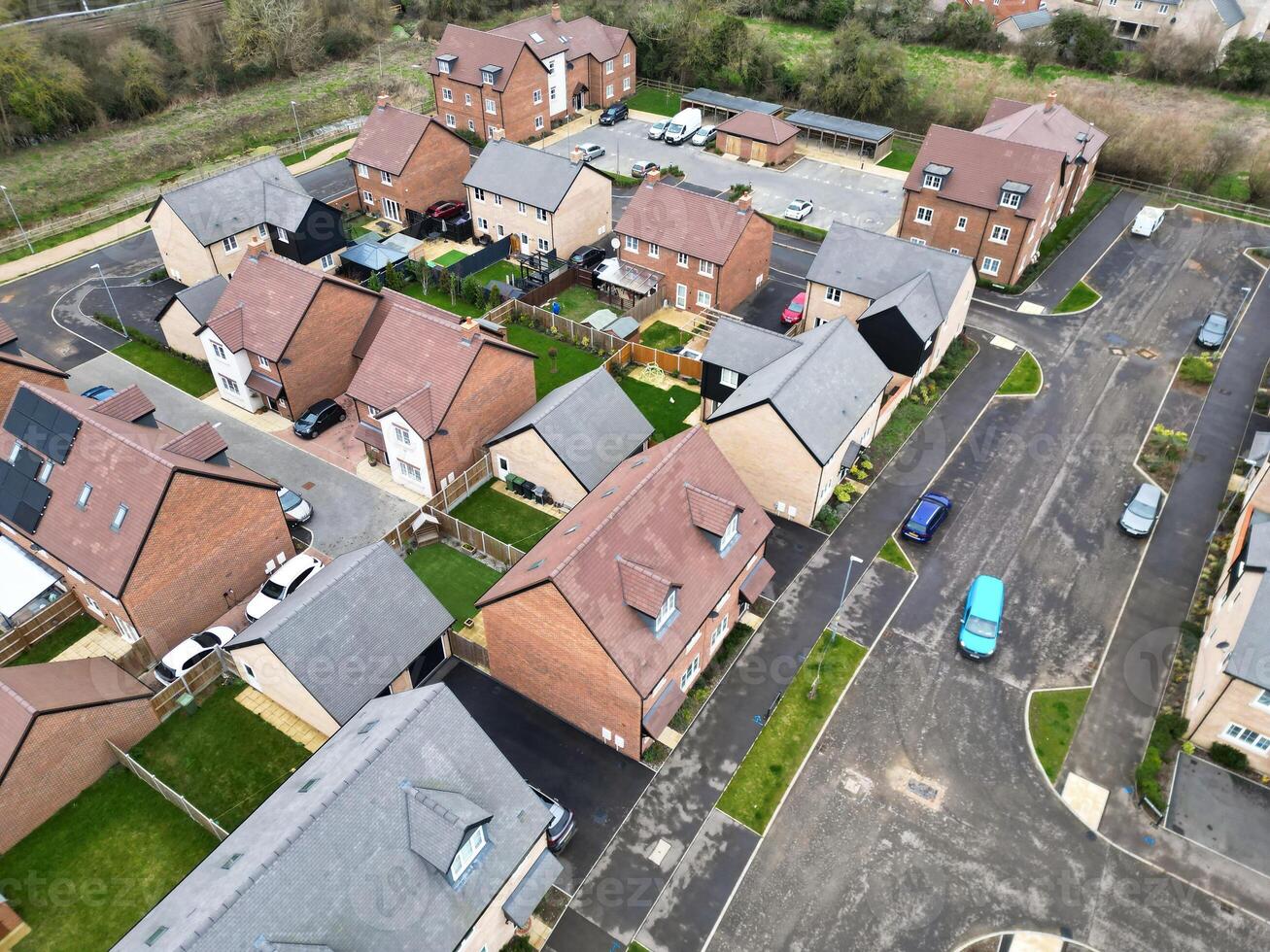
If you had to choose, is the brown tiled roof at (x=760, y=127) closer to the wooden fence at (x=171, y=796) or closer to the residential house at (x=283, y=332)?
the residential house at (x=283, y=332)

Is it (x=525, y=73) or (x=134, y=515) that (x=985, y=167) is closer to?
(x=525, y=73)

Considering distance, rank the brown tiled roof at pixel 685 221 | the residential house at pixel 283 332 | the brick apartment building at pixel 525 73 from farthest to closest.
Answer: the brick apartment building at pixel 525 73 → the brown tiled roof at pixel 685 221 → the residential house at pixel 283 332

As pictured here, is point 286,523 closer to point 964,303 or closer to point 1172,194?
point 964,303

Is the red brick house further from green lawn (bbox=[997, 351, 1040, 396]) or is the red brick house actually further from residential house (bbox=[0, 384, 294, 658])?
green lawn (bbox=[997, 351, 1040, 396])

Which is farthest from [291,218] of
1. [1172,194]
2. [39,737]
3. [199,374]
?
[1172,194]

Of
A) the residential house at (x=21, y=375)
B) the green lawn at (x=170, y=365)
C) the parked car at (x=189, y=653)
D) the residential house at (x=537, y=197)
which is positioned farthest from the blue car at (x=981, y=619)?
the residential house at (x=21, y=375)

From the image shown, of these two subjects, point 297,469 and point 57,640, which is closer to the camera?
point 57,640

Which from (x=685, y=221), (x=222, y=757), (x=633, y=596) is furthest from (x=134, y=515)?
(x=685, y=221)
